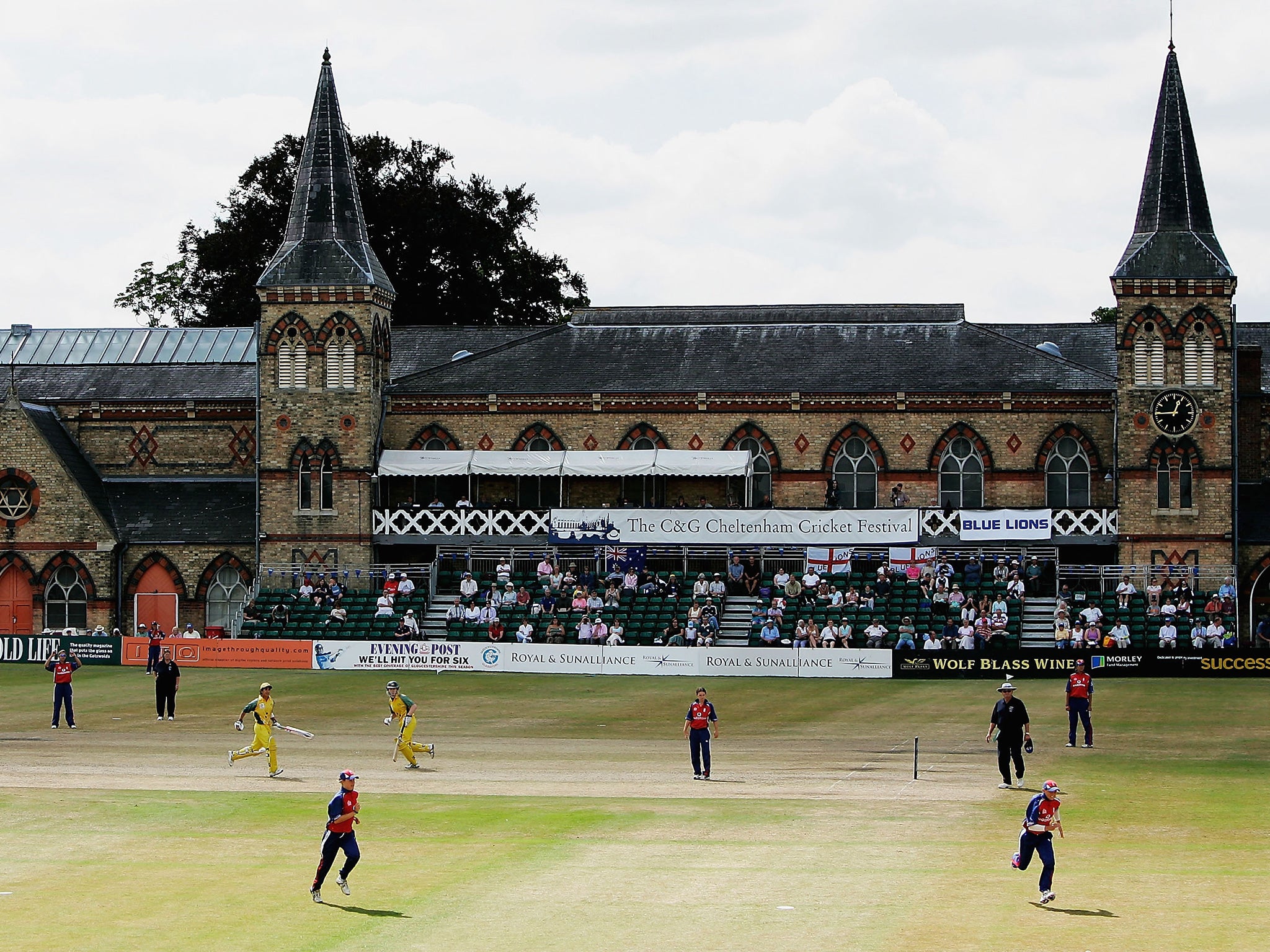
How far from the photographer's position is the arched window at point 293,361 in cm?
5928

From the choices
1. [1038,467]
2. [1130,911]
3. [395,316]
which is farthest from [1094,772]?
[395,316]

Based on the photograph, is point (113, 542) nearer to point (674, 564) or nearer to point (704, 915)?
point (674, 564)

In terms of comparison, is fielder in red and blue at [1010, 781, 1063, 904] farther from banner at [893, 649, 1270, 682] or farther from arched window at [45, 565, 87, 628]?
arched window at [45, 565, 87, 628]

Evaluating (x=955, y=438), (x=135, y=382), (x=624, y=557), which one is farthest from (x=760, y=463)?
(x=135, y=382)

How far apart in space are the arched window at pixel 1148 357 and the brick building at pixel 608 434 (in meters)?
0.08

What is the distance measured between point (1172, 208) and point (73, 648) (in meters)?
37.2

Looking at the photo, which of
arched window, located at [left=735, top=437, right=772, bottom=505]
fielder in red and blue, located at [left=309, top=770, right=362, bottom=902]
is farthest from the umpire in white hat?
arched window, located at [left=735, top=437, right=772, bottom=505]

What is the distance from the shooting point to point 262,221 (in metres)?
75.6

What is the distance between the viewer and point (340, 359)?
5919cm

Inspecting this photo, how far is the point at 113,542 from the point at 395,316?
20740 millimetres

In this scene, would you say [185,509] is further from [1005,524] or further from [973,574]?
[1005,524]

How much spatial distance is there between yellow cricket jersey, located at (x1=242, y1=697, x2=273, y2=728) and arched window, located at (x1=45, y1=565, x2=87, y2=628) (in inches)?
1176

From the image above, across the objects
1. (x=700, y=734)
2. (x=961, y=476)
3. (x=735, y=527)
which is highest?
(x=961, y=476)

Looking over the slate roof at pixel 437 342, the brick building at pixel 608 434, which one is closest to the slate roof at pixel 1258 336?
the brick building at pixel 608 434
